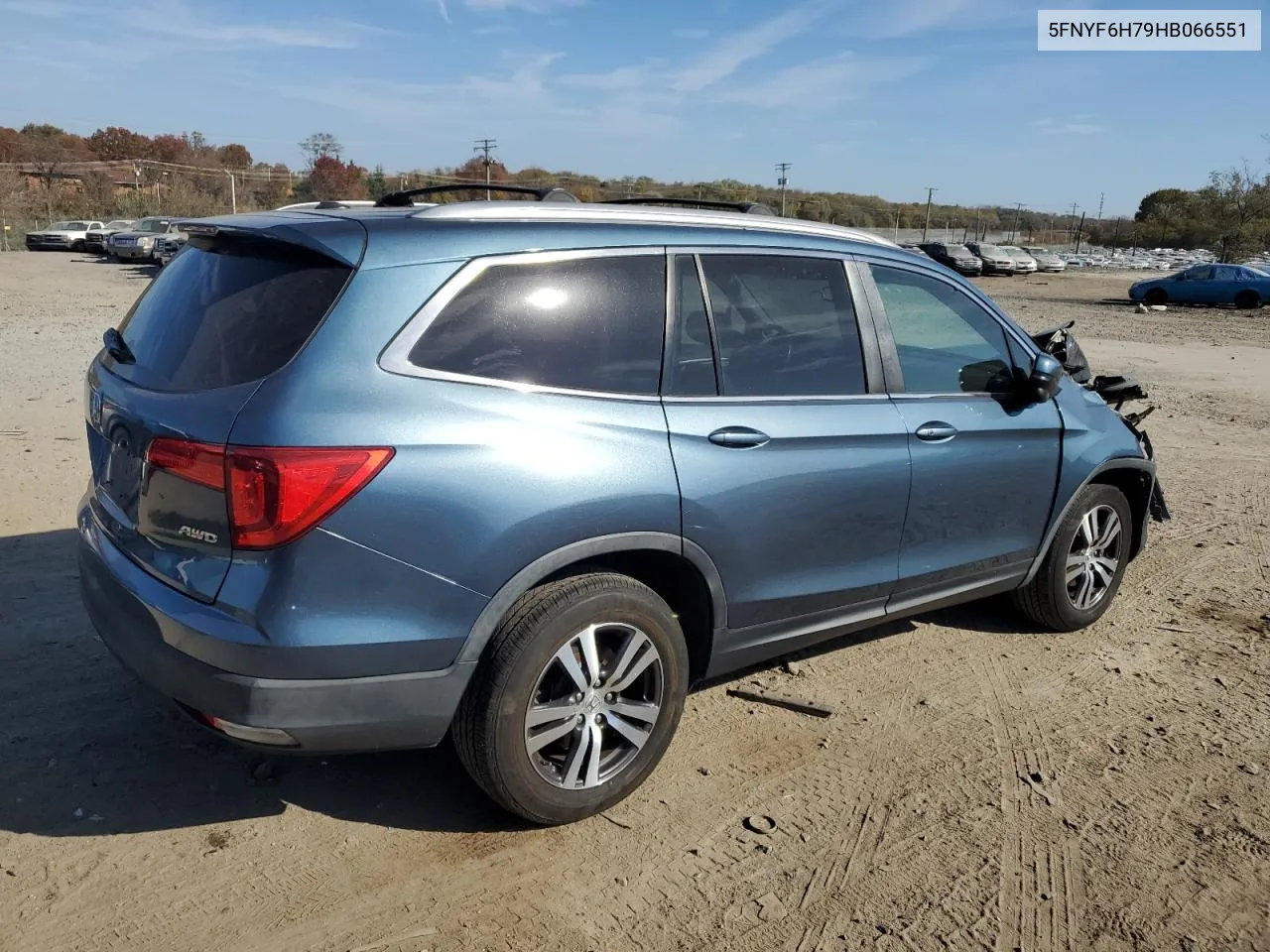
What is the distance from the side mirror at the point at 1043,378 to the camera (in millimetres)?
4234

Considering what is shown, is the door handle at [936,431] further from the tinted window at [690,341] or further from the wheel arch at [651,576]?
the wheel arch at [651,576]

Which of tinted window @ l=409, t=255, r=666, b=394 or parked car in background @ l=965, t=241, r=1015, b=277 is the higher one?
parked car in background @ l=965, t=241, r=1015, b=277

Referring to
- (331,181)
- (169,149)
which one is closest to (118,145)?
(169,149)

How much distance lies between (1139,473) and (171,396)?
14.2ft

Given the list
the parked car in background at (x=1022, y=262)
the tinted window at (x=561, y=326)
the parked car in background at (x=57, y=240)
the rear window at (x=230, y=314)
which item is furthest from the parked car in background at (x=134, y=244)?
the parked car in background at (x=1022, y=262)

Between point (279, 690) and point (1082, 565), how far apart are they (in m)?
3.76

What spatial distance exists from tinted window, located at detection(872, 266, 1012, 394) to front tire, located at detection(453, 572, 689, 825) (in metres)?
1.56

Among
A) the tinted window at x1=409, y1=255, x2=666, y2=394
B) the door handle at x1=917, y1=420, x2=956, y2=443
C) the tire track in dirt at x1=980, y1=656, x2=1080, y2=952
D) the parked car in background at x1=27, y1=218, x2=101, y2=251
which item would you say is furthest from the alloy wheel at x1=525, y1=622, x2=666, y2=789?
the parked car in background at x1=27, y1=218, x2=101, y2=251

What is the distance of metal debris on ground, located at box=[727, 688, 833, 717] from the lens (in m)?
3.97

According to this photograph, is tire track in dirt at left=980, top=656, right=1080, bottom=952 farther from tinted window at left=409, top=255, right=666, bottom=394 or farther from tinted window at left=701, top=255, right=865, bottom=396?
tinted window at left=409, top=255, right=666, bottom=394

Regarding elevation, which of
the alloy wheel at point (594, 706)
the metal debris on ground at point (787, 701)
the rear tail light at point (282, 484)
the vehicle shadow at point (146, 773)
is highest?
the rear tail light at point (282, 484)

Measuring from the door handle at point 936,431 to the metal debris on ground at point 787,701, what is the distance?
1.13m

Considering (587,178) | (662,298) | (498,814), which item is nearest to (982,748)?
(498,814)

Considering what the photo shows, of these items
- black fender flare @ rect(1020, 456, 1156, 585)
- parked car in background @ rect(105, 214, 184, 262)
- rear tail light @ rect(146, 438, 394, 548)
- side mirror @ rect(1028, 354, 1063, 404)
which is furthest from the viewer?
parked car in background @ rect(105, 214, 184, 262)
